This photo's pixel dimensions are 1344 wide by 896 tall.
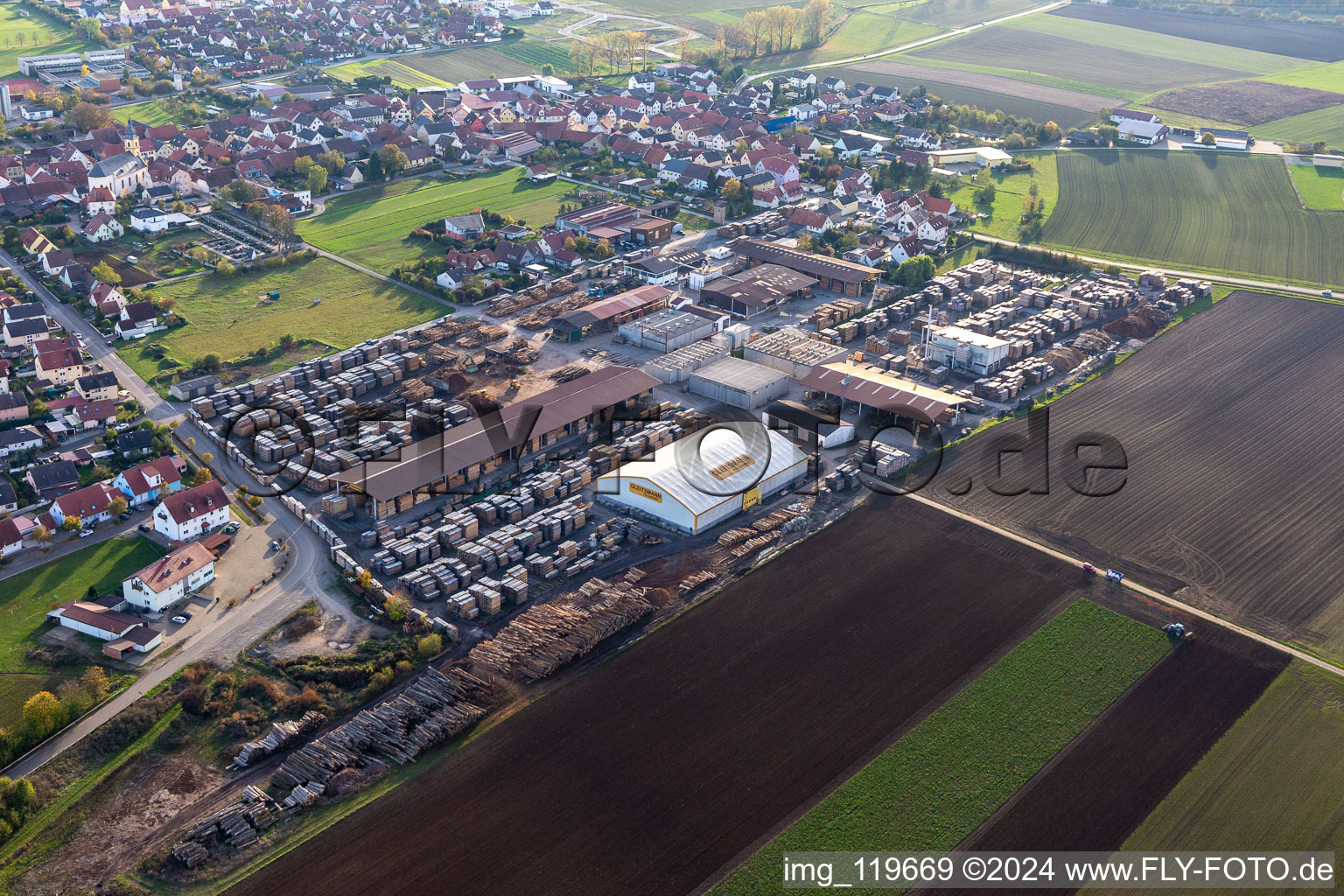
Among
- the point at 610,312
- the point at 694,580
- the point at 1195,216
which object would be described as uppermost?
the point at 1195,216

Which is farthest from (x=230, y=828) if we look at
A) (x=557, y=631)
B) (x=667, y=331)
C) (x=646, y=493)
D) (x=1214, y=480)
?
(x=1214, y=480)

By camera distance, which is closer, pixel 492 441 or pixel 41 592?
pixel 41 592

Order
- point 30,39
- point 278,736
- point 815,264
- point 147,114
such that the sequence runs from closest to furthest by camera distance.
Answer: point 278,736, point 815,264, point 147,114, point 30,39

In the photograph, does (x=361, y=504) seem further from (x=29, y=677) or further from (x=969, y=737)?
(x=969, y=737)

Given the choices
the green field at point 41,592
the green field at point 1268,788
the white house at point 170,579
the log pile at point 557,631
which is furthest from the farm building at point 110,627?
the green field at point 1268,788

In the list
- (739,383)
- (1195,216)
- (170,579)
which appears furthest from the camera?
(1195,216)

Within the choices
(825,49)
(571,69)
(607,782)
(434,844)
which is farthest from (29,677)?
(825,49)

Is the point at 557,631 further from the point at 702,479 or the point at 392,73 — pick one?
the point at 392,73
